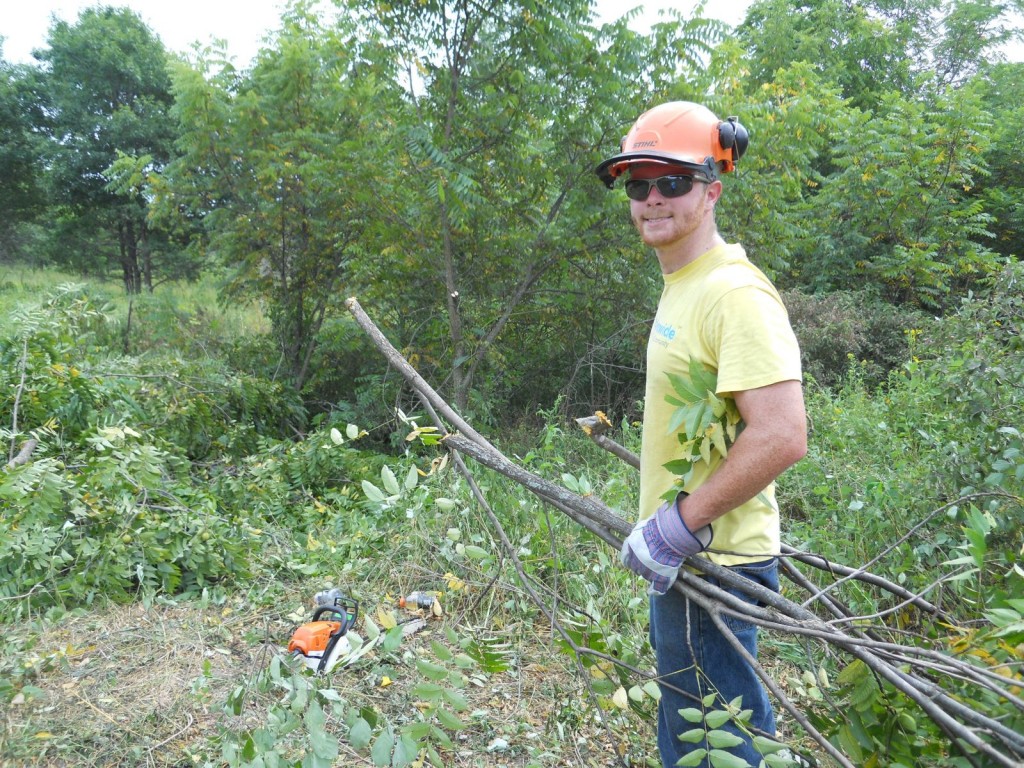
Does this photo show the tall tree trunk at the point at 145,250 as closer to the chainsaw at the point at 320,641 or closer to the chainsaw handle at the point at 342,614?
the chainsaw handle at the point at 342,614

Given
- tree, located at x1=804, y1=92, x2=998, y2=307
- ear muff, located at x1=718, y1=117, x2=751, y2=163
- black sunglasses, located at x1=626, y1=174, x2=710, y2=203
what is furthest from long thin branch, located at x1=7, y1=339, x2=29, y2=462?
tree, located at x1=804, y1=92, x2=998, y2=307

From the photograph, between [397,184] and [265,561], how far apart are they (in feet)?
11.7

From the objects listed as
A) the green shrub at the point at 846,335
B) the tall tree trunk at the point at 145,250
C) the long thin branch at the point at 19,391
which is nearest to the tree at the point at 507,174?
the green shrub at the point at 846,335

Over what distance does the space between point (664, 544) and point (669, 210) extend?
86cm

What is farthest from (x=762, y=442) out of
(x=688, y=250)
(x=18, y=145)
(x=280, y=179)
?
(x=18, y=145)

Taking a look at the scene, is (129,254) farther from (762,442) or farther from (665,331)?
(762,442)

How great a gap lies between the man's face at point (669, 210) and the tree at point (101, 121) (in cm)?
1496

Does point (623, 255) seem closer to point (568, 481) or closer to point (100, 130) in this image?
point (568, 481)

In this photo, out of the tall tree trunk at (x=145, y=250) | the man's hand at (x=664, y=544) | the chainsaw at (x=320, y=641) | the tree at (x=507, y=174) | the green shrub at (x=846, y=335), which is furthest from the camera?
the tall tree trunk at (x=145, y=250)

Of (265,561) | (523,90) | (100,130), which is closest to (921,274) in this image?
(523,90)

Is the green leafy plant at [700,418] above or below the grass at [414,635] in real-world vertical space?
above

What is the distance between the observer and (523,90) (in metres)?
5.73

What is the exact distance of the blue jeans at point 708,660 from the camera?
1754 mm

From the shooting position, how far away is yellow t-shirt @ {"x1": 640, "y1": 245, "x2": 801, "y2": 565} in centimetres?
149
